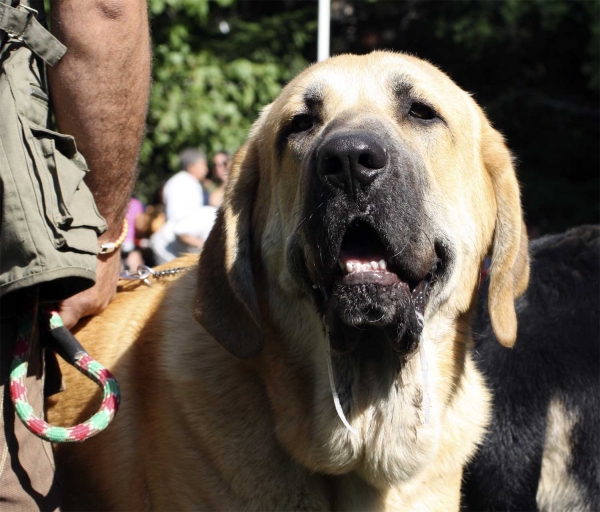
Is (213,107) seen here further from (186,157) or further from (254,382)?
(254,382)

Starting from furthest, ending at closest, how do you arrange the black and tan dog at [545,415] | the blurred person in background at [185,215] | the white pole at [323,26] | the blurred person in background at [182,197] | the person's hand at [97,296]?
the blurred person in background at [182,197] < the white pole at [323,26] < the blurred person in background at [185,215] < the black and tan dog at [545,415] < the person's hand at [97,296]

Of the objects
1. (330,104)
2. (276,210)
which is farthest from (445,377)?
(330,104)

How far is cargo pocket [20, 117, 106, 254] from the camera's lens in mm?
2486

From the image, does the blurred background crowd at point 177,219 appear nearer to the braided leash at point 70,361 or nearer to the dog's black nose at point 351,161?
the braided leash at point 70,361

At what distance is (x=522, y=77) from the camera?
15.9 meters

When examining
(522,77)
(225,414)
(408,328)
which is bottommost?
(522,77)

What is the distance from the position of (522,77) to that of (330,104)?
46.3 feet

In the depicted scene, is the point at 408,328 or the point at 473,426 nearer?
the point at 408,328

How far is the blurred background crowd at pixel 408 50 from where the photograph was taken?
11836 mm

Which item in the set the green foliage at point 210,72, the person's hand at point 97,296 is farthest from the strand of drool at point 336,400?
the green foliage at point 210,72

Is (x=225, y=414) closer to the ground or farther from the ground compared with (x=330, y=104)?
closer to the ground

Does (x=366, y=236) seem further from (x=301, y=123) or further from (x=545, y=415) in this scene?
(x=545, y=415)

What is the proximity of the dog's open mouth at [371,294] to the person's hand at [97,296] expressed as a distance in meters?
1.06

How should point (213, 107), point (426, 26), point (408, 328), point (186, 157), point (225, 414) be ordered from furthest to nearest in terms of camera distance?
1. point (426, 26)
2. point (213, 107)
3. point (186, 157)
4. point (225, 414)
5. point (408, 328)
